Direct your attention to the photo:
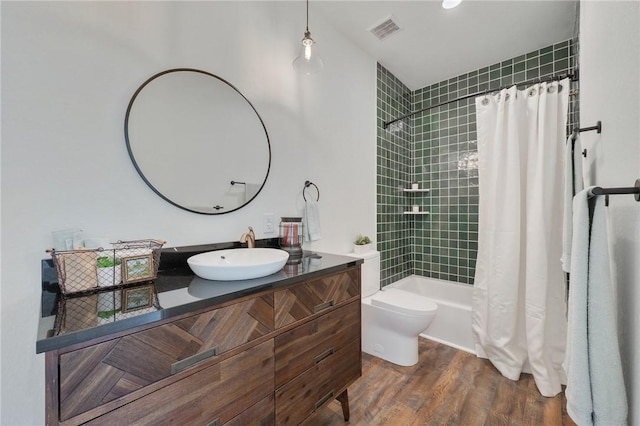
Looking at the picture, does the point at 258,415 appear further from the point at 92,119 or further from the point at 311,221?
the point at 92,119

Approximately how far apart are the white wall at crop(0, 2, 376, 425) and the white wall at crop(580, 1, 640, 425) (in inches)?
57.9

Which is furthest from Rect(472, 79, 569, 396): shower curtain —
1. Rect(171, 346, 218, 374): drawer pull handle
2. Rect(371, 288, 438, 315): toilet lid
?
Rect(171, 346, 218, 374): drawer pull handle

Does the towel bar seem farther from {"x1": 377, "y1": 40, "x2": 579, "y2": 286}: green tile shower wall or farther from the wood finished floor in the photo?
{"x1": 377, "y1": 40, "x2": 579, "y2": 286}: green tile shower wall

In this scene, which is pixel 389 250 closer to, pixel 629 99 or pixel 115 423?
pixel 629 99

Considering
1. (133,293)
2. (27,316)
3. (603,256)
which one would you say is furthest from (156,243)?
(603,256)

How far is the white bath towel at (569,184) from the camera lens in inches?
Answer: 40.3

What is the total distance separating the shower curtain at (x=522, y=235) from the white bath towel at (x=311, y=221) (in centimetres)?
145

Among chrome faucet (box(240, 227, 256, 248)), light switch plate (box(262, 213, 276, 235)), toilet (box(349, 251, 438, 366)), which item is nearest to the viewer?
chrome faucet (box(240, 227, 256, 248))

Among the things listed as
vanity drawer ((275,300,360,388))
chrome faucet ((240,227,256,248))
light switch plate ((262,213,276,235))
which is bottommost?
vanity drawer ((275,300,360,388))

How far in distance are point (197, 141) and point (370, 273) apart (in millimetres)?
1683

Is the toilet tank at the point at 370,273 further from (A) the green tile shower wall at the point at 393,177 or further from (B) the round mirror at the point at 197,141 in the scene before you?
(B) the round mirror at the point at 197,141

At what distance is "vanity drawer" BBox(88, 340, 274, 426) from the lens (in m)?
0.69

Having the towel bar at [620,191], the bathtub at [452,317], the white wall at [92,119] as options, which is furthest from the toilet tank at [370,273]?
the towel bar at [620,191]

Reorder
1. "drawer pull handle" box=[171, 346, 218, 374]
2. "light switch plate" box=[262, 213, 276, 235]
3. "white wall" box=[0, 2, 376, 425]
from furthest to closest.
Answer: "light switch plate" box=[262, 213, 276, 235] < "white wall" box=[0, 2, 376, 425] < "drawer pull handle" box=[171, 346, 218, 374]
